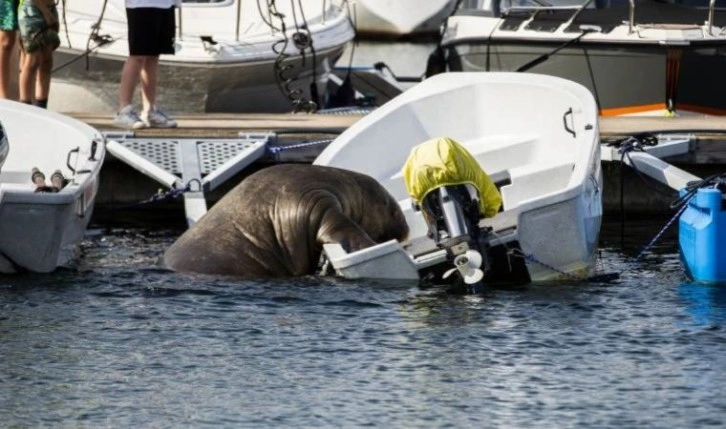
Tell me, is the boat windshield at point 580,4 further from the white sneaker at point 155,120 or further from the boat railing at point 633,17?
the white sneaker at point 155,120

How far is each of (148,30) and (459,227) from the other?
417 centimetres

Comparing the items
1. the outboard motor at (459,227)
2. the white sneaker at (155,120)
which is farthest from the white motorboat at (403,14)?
the outboard motor at (459,227)

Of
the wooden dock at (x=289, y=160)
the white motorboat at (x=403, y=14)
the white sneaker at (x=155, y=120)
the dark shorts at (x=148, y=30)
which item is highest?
the dark shorts at (x=148, y=30)

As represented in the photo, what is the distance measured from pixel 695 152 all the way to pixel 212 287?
460 centimetres

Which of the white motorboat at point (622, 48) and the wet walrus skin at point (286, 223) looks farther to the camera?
the white motorboat at point (622, 48)

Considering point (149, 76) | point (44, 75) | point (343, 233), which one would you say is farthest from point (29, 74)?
point (343, 233)

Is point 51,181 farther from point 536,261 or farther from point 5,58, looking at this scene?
point 536,261

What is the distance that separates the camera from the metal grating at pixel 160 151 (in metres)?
13.5

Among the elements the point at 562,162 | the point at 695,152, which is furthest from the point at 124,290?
the point at 695,152

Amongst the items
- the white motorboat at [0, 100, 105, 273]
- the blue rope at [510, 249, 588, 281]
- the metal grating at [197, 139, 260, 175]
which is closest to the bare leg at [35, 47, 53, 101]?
the white motorboat at [0, 100, 105, 273]

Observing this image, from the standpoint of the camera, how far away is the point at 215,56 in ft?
56.9

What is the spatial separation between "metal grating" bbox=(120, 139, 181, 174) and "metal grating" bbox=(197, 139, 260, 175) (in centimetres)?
18

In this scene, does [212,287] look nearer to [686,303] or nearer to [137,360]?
[137,360]

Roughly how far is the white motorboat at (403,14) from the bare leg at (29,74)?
61.5ft
